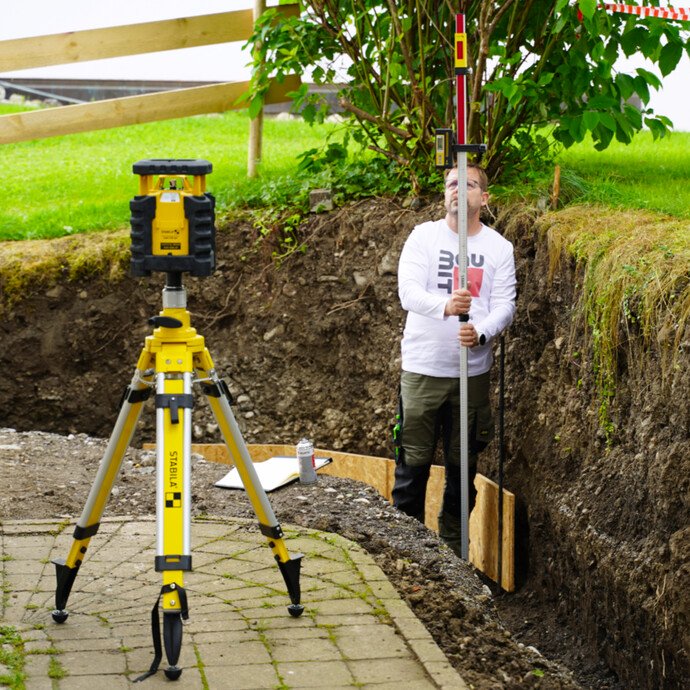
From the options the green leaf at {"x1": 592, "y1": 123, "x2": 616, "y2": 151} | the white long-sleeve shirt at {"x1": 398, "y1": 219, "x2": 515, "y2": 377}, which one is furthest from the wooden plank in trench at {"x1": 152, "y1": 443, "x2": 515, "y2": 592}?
the green leaf at {"x1": 592, "y1": 123, "x2": 616, "y2": 151}

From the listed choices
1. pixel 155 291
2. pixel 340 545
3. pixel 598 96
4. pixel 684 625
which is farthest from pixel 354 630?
pixel 155 291

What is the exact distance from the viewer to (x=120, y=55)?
10.5 m

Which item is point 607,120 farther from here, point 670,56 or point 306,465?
point 306,465

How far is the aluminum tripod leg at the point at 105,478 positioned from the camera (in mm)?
4320

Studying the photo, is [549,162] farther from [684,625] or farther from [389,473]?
[684,625]

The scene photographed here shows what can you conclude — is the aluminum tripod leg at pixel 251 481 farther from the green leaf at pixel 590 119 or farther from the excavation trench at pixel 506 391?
the green leaf at pixel 590 119

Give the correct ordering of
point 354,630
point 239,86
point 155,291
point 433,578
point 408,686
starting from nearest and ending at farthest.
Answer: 1. point 408,686
2. point 354,630
3. point 433,578
4. point 155,291
5. point 239,86

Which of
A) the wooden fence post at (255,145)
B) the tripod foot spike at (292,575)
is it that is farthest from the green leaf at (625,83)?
the tripod foot spike at (292,575)

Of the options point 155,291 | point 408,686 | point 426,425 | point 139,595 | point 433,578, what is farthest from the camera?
point 155,291

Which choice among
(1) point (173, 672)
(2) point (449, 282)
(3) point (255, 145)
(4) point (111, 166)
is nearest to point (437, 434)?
(2) point (449, 282)

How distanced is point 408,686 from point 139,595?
141 cm

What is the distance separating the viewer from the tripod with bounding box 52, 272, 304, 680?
3.98 metres

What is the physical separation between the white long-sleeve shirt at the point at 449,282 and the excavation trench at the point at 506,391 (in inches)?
19.9

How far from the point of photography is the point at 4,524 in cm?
575
